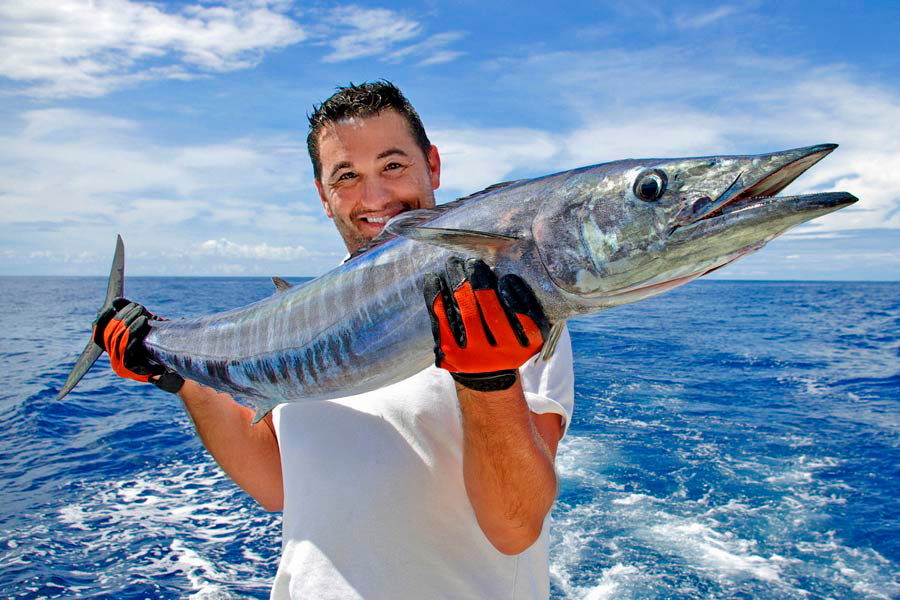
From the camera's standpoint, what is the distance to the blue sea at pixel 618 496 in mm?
5238

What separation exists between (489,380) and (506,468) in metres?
0.35

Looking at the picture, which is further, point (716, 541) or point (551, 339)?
point (716, 541)

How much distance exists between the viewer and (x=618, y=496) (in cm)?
686

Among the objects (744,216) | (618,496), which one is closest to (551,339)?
(744,216)

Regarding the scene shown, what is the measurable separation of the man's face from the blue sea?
13.2 ft

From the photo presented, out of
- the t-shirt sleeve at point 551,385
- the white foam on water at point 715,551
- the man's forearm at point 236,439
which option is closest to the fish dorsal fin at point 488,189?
the t-shirt sleeve at point 551,385

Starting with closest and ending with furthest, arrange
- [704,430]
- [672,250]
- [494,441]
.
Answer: [672,250] < [494,441] < [704,430]

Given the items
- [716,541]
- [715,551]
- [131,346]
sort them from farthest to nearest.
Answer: [716,541], [715,551], [131,346]

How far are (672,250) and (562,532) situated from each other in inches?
213

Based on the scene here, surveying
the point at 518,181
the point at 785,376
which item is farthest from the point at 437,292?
the point at 785,376

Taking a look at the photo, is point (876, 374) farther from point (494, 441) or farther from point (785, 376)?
point (494, 441)

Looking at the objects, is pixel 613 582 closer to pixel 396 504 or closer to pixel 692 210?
pixel 396 504

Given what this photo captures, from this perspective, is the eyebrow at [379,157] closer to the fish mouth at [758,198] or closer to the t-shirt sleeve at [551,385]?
the t-shirt sleeve at [551,385]

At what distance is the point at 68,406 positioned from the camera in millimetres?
11438
